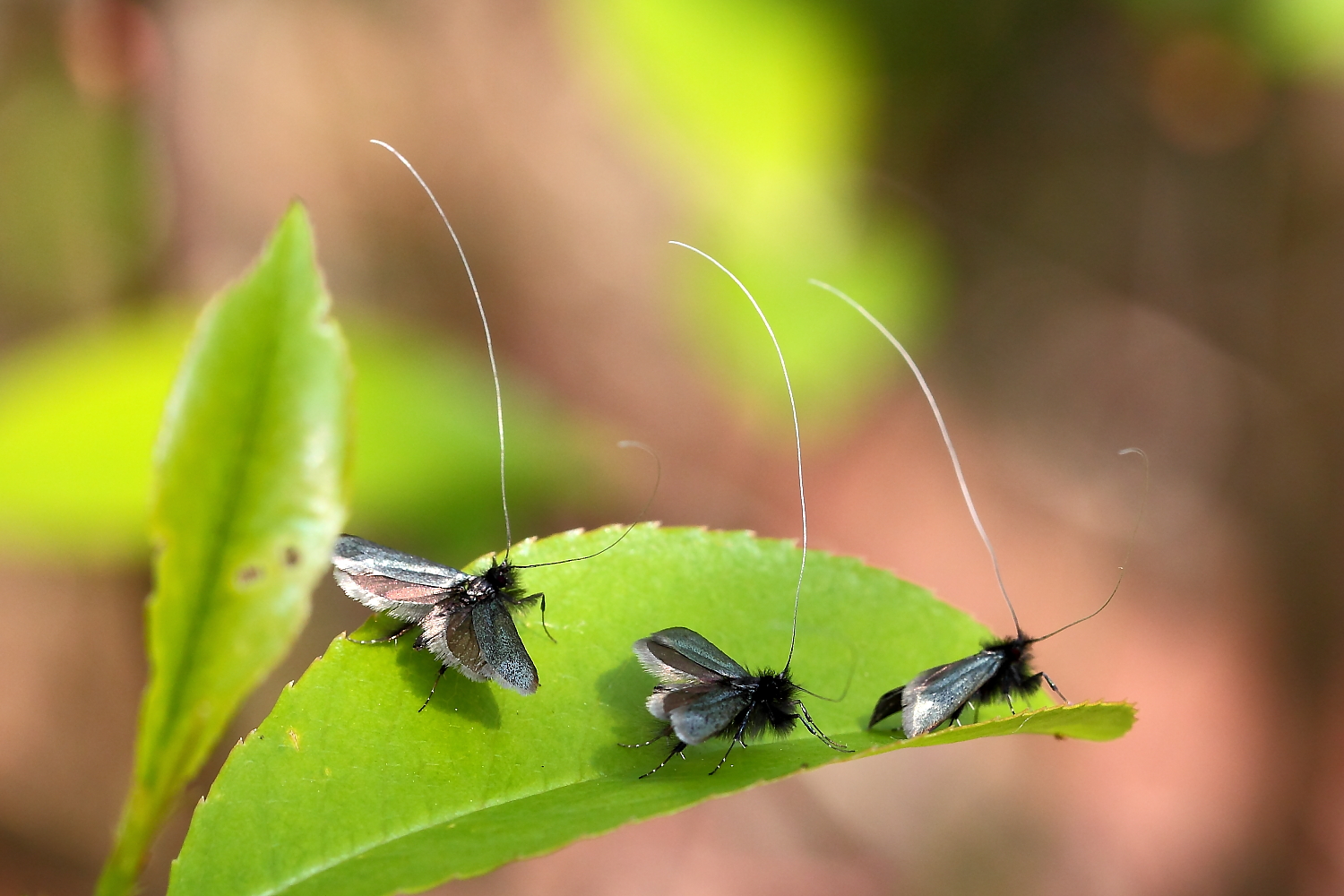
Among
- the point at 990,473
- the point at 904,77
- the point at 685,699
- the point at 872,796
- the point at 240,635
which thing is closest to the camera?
the point at 240,635

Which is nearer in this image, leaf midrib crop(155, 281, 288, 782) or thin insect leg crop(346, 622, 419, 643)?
leaf midrib crop(155, 281, 288, 782)

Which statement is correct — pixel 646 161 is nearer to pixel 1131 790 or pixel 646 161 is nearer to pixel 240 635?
pixel 1131 790

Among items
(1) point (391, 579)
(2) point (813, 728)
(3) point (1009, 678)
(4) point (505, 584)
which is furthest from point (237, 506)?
(3) point (1009, 678)

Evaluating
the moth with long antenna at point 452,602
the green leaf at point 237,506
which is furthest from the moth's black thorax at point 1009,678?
the green leaf at point 237,506

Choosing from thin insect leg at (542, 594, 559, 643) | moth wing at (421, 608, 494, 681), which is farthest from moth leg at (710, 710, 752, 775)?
moth wing at (421, 608, 494, 681)

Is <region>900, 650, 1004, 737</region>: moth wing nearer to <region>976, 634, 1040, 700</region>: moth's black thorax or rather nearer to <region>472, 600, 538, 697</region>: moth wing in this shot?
<region>976, 634, 1040, 700</region>: moth's black thorax

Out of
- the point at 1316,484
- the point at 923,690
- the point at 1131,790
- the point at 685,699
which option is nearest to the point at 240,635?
the point at 685,699
